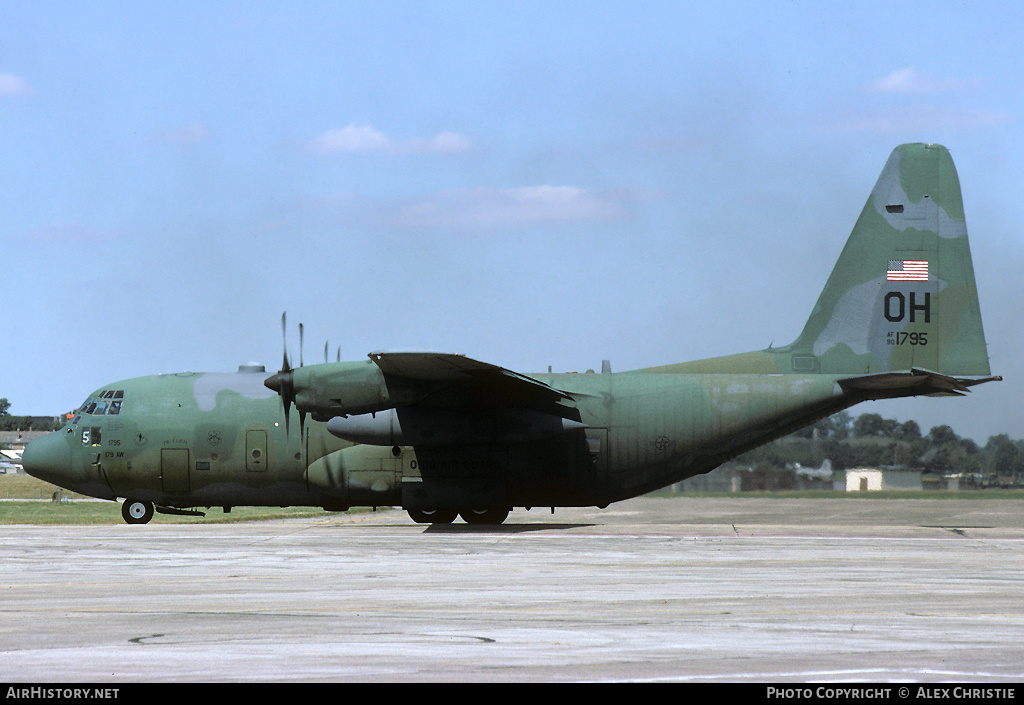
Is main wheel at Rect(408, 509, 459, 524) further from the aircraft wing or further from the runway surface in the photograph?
the aircraft wing

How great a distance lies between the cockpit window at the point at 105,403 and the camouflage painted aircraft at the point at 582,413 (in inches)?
9.7

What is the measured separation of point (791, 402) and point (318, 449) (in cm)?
1222

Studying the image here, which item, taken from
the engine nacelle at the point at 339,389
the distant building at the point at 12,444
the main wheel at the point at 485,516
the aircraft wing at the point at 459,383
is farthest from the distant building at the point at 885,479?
the distant building at the point at 12,444

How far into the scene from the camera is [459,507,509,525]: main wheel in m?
29.1

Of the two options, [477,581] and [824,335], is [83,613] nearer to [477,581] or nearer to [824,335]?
[477,581]

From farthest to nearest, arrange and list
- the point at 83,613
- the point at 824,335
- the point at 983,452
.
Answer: the point at 983,452 < the point at 824,335 < the point at 83,613

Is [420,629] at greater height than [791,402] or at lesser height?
lesser

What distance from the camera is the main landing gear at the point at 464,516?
2911 centimetres

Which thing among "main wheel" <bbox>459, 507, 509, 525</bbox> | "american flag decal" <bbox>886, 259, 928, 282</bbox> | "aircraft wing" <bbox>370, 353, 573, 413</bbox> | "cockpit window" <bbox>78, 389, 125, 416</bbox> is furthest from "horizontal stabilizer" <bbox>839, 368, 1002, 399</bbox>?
"cockpit window" <bbox>78, 389, 125, 416</bbox>

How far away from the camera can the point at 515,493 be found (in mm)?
27500

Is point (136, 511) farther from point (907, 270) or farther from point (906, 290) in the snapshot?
point (907, 270)

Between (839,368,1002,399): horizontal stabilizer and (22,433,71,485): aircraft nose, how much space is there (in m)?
20.6

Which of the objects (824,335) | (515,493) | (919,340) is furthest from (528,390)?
(919,340)
